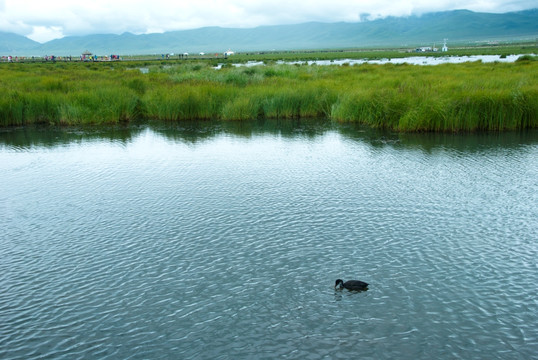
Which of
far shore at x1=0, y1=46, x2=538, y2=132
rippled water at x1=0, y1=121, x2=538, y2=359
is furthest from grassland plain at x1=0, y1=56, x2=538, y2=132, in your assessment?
rippled water at x1=0, y1=121, x2=538, y2=359

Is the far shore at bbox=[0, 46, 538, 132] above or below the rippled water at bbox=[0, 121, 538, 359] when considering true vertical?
above

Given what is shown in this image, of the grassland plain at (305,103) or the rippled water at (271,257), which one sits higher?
the grassland plain at (305,103)

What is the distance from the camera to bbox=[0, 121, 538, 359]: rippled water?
6.48 meters

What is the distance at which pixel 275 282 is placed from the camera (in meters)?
7.88

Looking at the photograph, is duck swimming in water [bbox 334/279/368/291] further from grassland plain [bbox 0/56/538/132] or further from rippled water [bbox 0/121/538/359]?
grassland plain [bbox 0/56/538/132]

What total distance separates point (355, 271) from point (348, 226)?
2169mm

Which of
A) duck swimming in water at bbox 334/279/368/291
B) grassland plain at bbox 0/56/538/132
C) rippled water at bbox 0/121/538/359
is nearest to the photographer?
rippled water at bbox 0/121/538/359

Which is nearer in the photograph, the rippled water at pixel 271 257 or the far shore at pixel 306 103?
the rippled water at pixel 271 257

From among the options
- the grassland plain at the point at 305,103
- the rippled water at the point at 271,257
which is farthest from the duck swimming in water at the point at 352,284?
the grassland plain at the point at 305,103

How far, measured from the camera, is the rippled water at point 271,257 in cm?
648

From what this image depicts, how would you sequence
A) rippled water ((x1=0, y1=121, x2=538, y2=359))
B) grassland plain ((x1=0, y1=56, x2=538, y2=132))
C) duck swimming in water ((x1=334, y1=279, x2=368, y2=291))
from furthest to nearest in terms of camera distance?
1. grassland plain ((x1=0, y1=56, x2=538, y2=132))
2. duck swimming in water ((x1=334, y1=279, x2=368, y2=291))
3. rippled water ((x1=0, y1=121, x2=538, y2=359))

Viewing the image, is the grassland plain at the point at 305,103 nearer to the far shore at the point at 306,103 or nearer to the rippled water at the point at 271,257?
the far shore at the point at 306,103

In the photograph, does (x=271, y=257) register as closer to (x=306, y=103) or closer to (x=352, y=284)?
(x=352, y=284)

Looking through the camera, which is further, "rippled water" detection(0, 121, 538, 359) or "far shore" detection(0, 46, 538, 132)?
"far shore" detection(0, 46, 538, 132)
